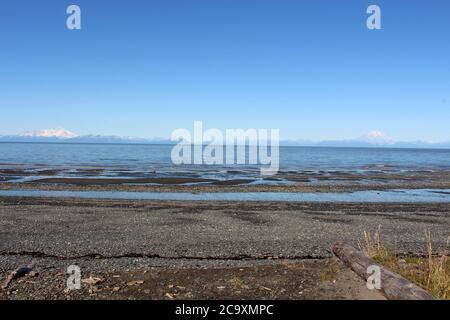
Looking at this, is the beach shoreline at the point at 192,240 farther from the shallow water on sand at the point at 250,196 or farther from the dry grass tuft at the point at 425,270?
the shallow water on sand at the point at 250,196

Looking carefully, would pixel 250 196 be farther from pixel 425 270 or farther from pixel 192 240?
pixel 425 270

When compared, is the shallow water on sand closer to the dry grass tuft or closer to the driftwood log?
the dry grass tuft

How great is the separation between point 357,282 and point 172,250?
6.60 m

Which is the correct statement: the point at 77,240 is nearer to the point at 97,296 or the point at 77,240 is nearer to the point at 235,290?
the point at 97,296

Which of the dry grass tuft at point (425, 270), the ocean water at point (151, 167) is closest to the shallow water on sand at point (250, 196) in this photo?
the ocean water at point (151, 167)

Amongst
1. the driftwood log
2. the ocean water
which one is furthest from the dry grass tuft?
the ocean water

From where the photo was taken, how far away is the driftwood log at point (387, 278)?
26.3 ft

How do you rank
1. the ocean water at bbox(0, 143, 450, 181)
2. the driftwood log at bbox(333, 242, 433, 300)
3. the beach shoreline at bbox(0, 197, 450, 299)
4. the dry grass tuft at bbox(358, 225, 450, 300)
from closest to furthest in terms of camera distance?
1. the driftwood log at bbox(333, 242, 433, 300)
2. the dry grass tuft at bbox(358, 225, 450, 300)
3. the beach shoreline at bbox(0, 197, 450, 299)
4. the ocean water at bbox(0, 143, 450, 181)

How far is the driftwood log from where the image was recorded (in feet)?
26.3

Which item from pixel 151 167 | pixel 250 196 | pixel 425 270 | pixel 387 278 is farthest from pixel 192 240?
pixel 151 167

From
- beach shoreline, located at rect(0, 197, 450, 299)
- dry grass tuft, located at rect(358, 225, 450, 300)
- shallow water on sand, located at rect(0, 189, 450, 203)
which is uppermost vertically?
dry grass tuft, located at rect(358, 225, 450, 300)

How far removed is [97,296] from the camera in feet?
29.2

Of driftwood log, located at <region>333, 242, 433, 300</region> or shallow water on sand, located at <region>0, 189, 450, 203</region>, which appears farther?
shallow water on sand, located at <region>0, 189, 450, 203</region>
